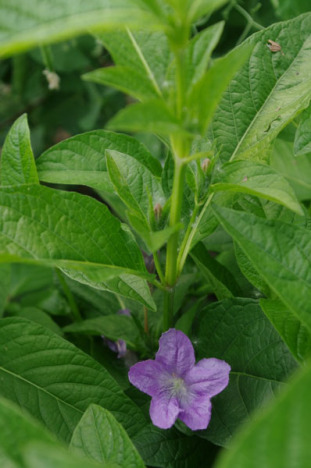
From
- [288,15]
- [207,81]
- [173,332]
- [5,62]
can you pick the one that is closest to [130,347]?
[173,332]

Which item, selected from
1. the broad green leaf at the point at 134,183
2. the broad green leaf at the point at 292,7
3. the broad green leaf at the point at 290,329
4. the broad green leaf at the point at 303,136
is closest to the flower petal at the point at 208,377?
the broad green leaf at the point at 290,329

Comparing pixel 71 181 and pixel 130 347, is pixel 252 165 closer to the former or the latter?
pixel 71 181

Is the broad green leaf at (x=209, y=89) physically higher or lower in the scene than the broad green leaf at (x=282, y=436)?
higher

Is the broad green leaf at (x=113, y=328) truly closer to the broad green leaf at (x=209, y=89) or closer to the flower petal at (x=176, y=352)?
the flower petal at (x=176, y=352)

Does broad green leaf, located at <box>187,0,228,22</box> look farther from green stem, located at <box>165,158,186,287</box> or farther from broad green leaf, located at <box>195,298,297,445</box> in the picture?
broad green leaf, located at <box>195,298,297,445</box>

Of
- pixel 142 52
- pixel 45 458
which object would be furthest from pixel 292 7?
pixel 45 458

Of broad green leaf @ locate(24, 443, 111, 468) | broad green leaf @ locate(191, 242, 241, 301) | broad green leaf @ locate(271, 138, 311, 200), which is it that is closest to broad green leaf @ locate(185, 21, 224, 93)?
broad green leaf @ locate(191, 242, 241, 301)
